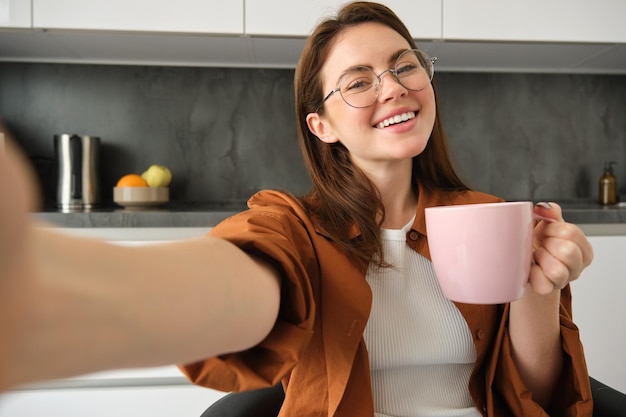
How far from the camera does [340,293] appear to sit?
79 centimetres

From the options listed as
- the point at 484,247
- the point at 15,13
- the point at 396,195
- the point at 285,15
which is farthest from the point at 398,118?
the point at 15,13

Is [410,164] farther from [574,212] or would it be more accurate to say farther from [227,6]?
[227,6]

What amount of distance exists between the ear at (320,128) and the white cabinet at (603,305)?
1232 millimetres

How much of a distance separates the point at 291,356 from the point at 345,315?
1.01 ft

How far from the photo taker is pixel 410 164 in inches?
40.5

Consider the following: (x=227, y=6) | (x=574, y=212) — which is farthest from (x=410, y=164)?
(x=227, y=6)

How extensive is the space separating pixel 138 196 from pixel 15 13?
2.56ft

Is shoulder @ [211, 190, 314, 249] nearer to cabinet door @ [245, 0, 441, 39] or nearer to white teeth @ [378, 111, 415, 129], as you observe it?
white teeth @ [378, 111, 415, 129]

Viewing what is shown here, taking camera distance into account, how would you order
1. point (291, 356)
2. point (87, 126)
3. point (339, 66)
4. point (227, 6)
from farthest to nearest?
1. point (87, 126)
2. point (227, 6)
3. point (339, 66)
4. point (291, 356)

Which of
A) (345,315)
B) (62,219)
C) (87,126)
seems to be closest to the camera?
(345,315)

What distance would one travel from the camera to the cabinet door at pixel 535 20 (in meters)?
2.01

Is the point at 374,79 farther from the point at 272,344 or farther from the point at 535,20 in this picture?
the point at 535,20

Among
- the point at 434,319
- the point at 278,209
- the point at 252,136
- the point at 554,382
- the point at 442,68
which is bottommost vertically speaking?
the point at 554,382

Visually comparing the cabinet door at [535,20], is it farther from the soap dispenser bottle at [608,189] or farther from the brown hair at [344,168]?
the brown hair at [344,168]
